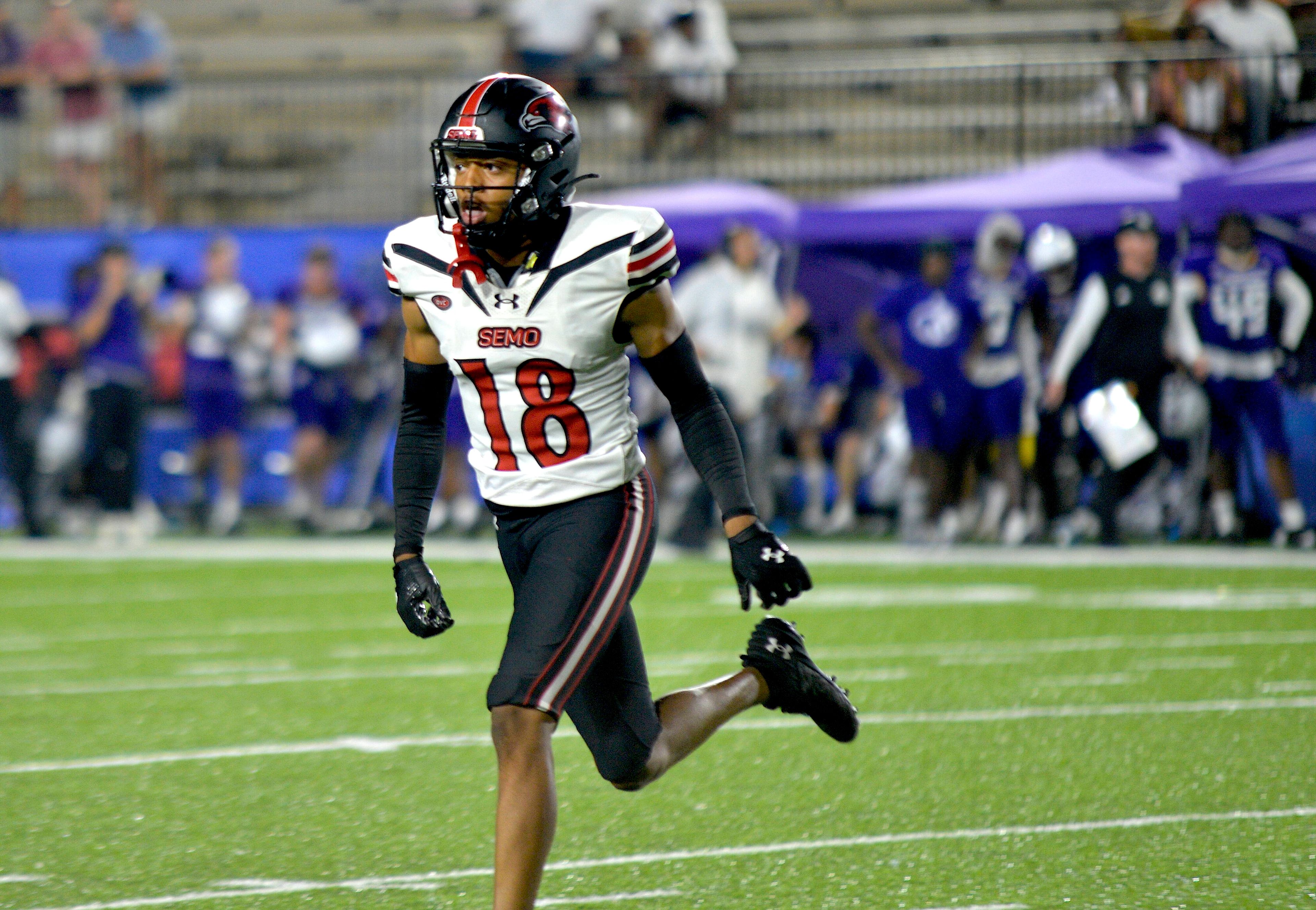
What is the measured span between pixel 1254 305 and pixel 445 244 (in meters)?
8.20

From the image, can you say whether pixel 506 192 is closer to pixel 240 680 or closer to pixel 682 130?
pixel 240 680

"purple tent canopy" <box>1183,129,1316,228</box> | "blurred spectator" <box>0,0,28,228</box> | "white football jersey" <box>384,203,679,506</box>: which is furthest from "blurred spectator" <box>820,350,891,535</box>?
"white football jersey" <box>384,203,679,506</box>

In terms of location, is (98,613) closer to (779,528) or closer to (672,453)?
(672,453)

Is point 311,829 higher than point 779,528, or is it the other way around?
point 311,829

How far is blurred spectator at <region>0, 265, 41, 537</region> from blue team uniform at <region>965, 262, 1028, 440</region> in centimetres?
617

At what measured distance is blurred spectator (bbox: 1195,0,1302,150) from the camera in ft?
42.5

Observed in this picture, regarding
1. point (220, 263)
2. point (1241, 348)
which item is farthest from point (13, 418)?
point (1241, 348)

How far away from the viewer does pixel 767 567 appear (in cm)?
363

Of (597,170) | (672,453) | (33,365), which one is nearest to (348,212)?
(597,170)

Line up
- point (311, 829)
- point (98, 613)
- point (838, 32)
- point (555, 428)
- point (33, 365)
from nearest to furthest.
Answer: point (555, 428), point (311, 829), point (98, 613), point (33, 365), point (838, 32)

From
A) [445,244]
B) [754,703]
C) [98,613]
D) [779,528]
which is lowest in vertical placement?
[779,528]

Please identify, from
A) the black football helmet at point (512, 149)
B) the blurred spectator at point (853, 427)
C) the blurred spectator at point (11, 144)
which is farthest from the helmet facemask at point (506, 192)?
the blurred spectator at point (11, 144)

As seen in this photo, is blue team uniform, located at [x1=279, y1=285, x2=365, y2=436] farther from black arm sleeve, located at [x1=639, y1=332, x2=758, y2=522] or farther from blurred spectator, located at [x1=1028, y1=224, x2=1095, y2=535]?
black arm sleeve, located at [x1=639, y1=332, x2=758, y2=522]

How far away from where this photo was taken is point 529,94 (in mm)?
3855
